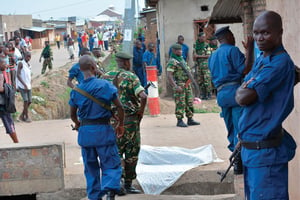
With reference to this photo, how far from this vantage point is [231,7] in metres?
7.87

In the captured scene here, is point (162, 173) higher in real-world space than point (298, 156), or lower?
lower

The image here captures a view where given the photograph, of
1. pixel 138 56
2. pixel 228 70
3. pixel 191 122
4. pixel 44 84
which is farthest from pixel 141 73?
pixel 228 70

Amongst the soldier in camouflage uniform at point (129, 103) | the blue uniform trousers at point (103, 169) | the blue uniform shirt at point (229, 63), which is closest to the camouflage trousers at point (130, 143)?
the soldier in camouflage uniform at point (129, 103)

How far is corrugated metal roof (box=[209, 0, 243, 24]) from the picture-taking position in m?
7.60

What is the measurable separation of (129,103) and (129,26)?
1349cm

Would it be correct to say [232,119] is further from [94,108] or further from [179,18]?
[179,18]

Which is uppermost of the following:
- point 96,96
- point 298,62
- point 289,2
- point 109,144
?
point 289,2

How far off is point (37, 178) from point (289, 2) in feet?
12.9

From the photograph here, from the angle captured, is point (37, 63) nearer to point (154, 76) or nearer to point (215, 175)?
point (154, 76)

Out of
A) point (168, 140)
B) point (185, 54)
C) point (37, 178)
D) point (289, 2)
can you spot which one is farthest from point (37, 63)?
point (289, 2)

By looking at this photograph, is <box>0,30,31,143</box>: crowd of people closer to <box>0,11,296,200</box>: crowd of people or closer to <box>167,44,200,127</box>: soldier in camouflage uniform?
<box>0,11,296,200</box>: crowd of people

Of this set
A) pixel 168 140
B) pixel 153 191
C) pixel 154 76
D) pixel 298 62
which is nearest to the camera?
pixel 298 62

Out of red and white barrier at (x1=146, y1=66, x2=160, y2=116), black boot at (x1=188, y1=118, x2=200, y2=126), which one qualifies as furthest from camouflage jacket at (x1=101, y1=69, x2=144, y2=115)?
red and white barrier at (x1=146, y1=66, x2=160, y2=116)

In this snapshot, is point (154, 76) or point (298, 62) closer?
point (298, 62)
